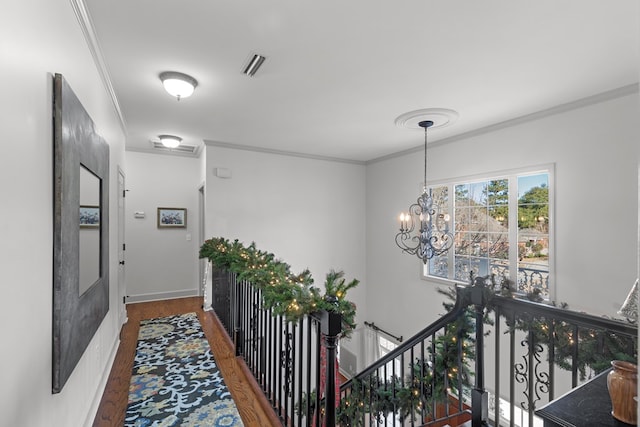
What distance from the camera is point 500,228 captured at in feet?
13.4

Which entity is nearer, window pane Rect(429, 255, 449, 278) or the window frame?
the window frame

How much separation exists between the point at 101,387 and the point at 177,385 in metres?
0.57

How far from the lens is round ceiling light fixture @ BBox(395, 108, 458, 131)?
3541 millimetres

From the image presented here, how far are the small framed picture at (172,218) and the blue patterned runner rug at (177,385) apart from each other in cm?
254

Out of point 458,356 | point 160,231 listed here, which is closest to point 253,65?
point 458,356

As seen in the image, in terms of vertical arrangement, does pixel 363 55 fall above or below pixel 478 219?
above

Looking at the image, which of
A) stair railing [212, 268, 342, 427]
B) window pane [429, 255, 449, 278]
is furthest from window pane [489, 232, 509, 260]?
stair railing [212, 268, 342, 427]

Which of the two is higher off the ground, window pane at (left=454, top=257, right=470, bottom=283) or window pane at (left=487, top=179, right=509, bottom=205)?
window pane at (left=487, top=179, right=509, bottom=205)

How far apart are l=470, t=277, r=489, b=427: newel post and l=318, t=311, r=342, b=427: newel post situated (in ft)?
2.46

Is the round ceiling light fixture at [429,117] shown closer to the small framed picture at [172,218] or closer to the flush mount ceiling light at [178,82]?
the flush mount ceiling light at [178,82]

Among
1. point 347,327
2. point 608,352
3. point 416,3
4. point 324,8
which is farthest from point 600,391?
point 324,8

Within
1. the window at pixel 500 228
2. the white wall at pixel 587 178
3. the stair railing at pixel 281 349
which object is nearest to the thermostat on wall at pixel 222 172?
the stair railing at pixel 281 349

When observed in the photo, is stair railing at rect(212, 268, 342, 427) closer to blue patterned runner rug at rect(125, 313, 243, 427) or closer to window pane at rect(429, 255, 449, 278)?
blue patterned runner rug at rect(125, 313, 243, 427)

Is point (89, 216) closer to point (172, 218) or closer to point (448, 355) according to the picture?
point (448, 355)
